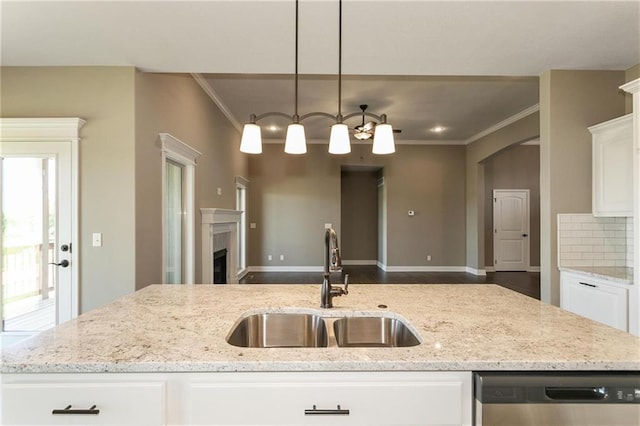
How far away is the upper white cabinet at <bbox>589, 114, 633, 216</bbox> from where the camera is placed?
271cm

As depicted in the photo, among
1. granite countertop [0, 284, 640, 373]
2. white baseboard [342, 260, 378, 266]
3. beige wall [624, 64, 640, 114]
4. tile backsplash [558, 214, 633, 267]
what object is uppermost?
beige wall [624, 64, 640, 114]

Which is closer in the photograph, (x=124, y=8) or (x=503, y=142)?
(x=124, y=8)

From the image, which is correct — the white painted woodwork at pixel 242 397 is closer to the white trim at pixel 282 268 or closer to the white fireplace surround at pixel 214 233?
the white fireplace surround at pixel 214 233

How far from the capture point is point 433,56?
271cm

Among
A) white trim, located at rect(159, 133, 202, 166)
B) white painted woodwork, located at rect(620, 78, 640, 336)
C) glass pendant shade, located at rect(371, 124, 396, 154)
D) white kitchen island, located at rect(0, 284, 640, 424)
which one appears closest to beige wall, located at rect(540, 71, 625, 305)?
white painted woodwork, located at rect(620, 78, 640, 336)

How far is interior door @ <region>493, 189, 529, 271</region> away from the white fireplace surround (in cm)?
600

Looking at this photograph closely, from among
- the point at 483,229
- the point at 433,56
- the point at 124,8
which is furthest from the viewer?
the point at 483,229

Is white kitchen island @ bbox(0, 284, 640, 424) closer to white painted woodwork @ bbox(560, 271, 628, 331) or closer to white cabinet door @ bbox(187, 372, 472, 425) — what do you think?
white cabinet door @ bbox(187, 372, 472, 425)

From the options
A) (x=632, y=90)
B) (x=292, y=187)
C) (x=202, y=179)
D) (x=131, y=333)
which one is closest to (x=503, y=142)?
(x=632, y=90)

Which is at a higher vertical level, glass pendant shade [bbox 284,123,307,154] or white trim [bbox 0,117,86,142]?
white trim [bbox 0,117,86,142]

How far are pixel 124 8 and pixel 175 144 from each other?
1458 mm

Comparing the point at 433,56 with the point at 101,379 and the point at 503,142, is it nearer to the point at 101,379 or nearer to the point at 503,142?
the point at 101,379

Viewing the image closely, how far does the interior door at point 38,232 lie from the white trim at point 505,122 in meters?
6.14

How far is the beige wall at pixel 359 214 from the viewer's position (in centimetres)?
878
